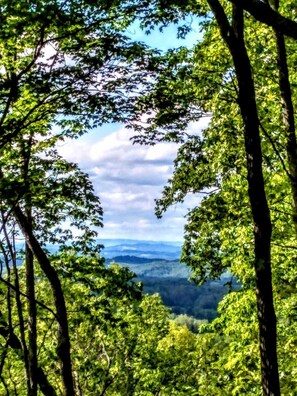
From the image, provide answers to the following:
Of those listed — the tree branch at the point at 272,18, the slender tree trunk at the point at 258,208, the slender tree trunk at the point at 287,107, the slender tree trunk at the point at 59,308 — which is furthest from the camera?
the slender tree trunk at the point at 59,308

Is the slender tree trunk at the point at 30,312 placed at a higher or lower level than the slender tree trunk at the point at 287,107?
lower

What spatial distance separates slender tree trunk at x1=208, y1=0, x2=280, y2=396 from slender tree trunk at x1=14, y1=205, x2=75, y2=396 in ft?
25.1

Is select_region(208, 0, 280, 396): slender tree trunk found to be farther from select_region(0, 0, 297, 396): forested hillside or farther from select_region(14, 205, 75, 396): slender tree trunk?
select_region(14, 205, 75, 396): slender tree trunk

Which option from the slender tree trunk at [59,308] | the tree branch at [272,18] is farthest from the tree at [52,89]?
the tree branch at [272,18]

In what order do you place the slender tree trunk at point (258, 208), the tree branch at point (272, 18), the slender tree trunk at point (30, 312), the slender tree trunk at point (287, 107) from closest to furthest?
the tree branch at point (272, 18) < the slender tree trunk at point (258, 208) < the slender tree trunk at point (287, 107) < the slender tree trunk at point (30, 312)

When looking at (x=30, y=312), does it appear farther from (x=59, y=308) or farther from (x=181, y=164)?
(x=181, y=164)

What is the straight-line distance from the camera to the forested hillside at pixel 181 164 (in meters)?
7.63

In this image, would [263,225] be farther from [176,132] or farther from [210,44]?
[210,44]

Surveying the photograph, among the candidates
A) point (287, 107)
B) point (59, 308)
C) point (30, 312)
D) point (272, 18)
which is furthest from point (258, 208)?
point (59, 308)

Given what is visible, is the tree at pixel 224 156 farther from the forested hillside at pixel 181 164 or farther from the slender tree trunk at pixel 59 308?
the slender tree trunk at pixel 59 308

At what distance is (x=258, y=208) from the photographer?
22.6 feet

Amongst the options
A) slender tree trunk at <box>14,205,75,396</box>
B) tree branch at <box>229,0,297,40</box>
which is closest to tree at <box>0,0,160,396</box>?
slender tree trunk at <box>14,205,75,396</box>

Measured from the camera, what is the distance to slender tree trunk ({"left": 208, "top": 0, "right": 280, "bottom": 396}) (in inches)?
265

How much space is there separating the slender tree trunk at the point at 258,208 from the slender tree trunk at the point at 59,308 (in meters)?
7.66
